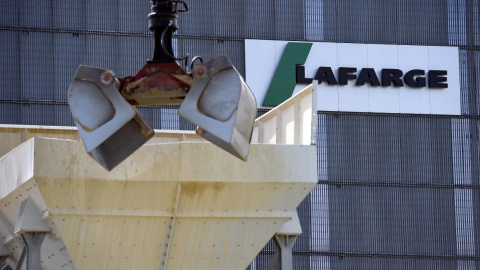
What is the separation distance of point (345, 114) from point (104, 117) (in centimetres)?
2431

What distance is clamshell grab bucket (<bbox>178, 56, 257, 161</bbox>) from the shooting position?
38.4 feet

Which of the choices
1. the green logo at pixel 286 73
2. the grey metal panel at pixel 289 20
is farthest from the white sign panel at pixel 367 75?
the grey metal panel at pixel 289 20

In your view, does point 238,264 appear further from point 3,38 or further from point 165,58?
point 3,38

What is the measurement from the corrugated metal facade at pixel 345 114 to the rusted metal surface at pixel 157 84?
22.1 metres

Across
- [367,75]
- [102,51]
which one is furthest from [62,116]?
[367,75]

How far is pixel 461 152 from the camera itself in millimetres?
36375

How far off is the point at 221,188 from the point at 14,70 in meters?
18.3

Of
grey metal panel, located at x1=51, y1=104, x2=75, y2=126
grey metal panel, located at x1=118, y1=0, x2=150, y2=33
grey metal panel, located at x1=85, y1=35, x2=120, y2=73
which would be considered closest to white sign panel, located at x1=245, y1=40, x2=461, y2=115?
grey metal panel, located at x1=118, y1=0, x2=150, y2=33

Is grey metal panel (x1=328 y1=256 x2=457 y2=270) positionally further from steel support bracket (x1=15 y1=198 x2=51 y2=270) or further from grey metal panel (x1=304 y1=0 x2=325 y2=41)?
steel support bracket (x1=15 y1=198 x2=51 y2=270)

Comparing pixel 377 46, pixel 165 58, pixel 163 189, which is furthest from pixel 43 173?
pixel 377 46

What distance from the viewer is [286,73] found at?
3516 cm

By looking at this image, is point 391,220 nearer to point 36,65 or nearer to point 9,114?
point 36,65

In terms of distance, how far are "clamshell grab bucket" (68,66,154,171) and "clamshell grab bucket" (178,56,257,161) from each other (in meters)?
0.70

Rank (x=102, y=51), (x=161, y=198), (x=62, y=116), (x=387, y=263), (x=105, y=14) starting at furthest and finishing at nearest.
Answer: (x=387, y=263), (x=105, y=14), (x=102, y=51), (x=62, y=116), (x=161, y=198)
